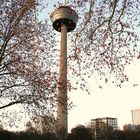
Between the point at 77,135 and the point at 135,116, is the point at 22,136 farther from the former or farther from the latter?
the point at 135,116

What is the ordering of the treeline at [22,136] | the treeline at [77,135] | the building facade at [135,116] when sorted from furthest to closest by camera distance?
the building facade at [135,116], the treeline at [77,135], the treeline at [22,136]

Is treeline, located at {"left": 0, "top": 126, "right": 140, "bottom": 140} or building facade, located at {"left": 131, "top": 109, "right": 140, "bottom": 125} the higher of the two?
building facade, located at {"left": 131, "top": 109, "right": 140, "bottom": 125}

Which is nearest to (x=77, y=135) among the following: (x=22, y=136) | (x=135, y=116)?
(x=22, y=136)

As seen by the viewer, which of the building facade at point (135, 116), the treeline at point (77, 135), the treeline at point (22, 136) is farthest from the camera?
the building facade at point (135, 116)

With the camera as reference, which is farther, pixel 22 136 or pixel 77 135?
pixel 77 135

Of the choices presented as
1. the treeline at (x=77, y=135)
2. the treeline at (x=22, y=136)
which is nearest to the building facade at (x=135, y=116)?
the treeline at (x=77, y=135)

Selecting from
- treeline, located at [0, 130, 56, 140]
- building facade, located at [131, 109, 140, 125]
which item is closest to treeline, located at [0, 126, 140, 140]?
treeline, located at [0, 130, 56, 140]

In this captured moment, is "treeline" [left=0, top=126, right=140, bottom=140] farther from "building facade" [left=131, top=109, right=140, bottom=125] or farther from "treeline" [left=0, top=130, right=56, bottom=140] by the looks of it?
"building facade" [left=131, top=109, right=140, bottom=125]

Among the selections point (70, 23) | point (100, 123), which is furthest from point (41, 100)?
point (100, 123)

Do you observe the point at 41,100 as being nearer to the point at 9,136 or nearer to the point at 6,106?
the point at 6,106

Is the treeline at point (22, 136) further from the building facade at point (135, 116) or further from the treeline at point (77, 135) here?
the building facade at point (135, 116)

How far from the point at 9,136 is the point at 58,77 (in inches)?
1583

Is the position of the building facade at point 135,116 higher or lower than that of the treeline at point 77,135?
higher

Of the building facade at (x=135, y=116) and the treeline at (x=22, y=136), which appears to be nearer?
the treeline at (x=22, y=136)
